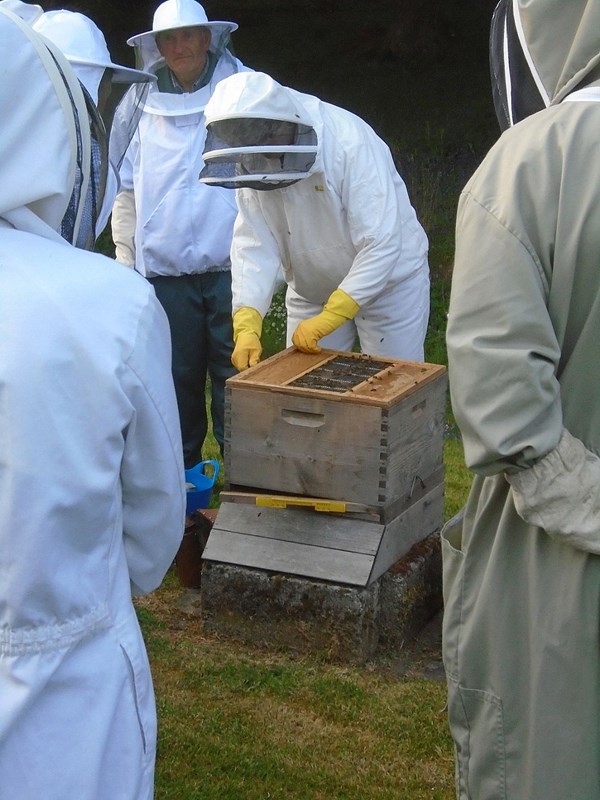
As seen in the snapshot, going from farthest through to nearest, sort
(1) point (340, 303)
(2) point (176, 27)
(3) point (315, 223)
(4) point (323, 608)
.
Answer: (2) point (176, 27) < (3) point (315, 223) < (1) point (340, 303) < (4) point (323, 608)

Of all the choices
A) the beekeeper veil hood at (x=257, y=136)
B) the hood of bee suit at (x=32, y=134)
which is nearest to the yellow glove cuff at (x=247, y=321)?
the beekeeper veil hood at (x=257, y=136)

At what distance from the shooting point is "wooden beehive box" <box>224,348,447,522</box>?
146 inches

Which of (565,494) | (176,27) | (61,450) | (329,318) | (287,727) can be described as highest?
(176,27)

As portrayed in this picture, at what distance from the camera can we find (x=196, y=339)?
5484 mm

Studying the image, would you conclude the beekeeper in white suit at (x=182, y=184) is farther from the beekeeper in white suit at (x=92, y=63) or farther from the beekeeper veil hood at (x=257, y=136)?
the beekeeper in white suit at (x=92, y=63)

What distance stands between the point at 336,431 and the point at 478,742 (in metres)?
1.78

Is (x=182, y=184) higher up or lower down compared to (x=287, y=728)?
higher up

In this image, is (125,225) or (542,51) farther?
(125,225)

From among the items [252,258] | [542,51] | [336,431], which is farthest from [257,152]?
[542,51]

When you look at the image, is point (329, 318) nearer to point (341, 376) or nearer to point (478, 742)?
point (341, 376)

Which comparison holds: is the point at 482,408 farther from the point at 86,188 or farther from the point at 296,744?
the point at 296,744

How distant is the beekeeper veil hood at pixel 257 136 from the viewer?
3807mm

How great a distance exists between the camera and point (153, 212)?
5285 mm

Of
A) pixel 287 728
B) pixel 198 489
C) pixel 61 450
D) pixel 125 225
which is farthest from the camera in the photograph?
pixel 125 225
